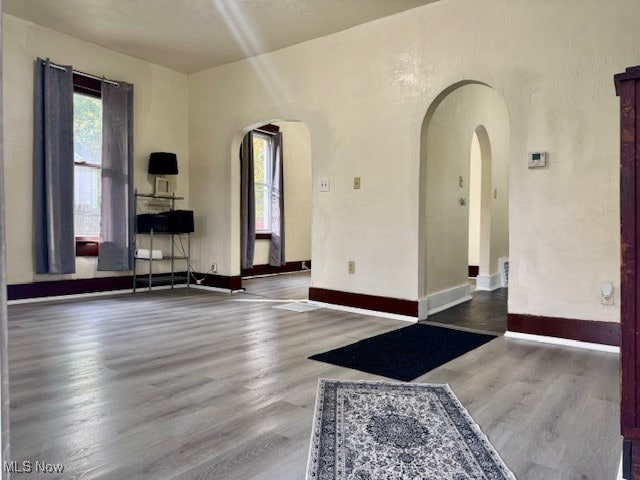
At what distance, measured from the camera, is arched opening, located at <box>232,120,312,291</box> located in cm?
665

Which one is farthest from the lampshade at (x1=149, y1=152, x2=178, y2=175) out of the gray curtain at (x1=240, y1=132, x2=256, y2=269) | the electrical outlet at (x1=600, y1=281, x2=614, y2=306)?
the electrical outlet at (x1=600, y1=281, x2=614, y2=306)

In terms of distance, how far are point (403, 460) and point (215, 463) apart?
A: 0.61 metres

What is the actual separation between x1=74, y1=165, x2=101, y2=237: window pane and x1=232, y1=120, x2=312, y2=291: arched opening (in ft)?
7.04

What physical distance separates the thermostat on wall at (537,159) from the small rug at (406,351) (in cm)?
128

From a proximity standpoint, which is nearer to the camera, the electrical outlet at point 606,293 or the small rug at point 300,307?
the electrical outlet at point 606,293

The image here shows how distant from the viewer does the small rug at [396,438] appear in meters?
1.39

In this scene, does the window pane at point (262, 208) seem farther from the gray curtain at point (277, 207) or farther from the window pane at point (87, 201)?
the window pane at point (87, 201)

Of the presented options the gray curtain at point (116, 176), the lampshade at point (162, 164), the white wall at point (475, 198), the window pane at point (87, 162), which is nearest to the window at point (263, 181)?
the lampshade at point (162, 164)

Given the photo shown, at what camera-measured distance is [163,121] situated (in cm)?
547

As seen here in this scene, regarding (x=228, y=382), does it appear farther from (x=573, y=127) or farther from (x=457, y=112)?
(x=457, y=112)

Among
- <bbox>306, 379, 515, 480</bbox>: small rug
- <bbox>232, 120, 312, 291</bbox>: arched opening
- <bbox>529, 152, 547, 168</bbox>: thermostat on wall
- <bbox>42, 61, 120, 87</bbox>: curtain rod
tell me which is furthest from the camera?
<bbox>232, 120, 312, 291</bbox>: arched opening

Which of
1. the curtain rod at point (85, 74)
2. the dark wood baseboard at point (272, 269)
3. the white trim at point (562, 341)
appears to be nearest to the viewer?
the white trim at point (562, 341)

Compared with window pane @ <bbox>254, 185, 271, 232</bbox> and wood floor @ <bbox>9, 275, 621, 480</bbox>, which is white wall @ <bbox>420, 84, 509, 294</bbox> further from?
window pane @ <bbox>254, 185, 271, 232</bbox>

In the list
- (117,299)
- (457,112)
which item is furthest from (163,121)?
(457,112)
